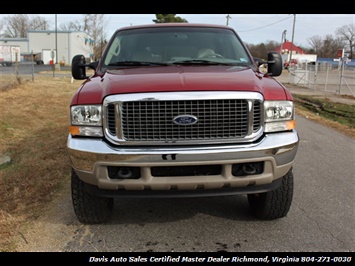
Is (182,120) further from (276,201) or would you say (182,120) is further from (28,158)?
(28,158)

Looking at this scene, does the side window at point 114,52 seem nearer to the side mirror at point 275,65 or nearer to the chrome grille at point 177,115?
the chrome grille at point 177,115

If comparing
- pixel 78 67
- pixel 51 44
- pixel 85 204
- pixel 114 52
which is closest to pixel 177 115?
pixel 85 204

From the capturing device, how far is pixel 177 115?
291cm

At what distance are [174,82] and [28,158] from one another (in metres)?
4.19

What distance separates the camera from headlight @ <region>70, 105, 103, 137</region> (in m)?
3.01

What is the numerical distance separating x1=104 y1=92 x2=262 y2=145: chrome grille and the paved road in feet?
3.15

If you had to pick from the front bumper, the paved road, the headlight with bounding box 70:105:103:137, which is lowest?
the paved road

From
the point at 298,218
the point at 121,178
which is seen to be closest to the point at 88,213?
the point at 121,178

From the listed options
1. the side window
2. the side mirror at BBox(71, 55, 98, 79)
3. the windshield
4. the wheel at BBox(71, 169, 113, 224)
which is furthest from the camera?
the side mirror at BBox(71, 55, 98, 79)

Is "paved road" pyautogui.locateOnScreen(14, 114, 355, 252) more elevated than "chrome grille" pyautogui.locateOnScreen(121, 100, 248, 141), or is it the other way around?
"chrome grille" pyautogui.locateOnScreen(121, 100, 248, 141)

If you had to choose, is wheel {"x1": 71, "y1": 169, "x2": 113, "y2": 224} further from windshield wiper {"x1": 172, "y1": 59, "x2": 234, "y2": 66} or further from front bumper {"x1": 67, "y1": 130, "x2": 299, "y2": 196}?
windshield wiper {"x1": 172, "y1": 59, "x2": 234, "y2": 66}

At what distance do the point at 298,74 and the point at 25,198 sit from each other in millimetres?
27833

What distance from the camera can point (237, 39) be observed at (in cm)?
453

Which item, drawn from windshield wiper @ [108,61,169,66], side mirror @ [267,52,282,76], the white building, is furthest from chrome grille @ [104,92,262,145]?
the white building
